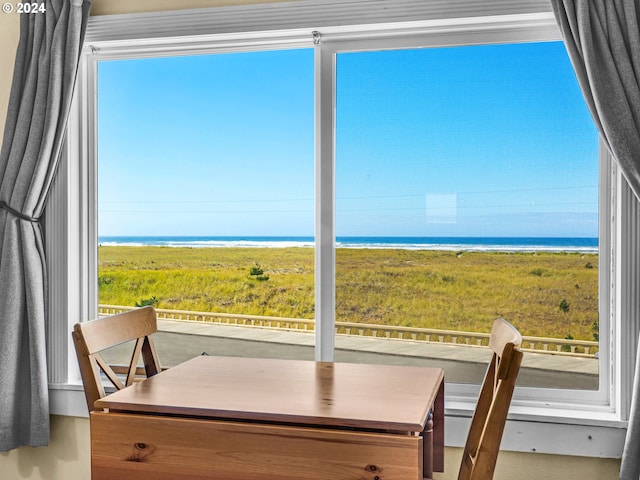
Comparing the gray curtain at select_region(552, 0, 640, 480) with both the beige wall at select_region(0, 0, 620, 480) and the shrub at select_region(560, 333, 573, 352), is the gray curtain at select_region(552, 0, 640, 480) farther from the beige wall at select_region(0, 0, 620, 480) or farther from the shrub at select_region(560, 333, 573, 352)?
the beige wall at select_region(0, 0, 620, 480)

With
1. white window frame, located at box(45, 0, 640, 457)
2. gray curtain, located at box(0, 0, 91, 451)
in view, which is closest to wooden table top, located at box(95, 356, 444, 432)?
white window frame, located at box(45, 0, 640, 457)

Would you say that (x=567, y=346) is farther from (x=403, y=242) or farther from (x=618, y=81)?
(x=618, y=81)

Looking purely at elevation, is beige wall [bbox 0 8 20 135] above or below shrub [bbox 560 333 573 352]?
above

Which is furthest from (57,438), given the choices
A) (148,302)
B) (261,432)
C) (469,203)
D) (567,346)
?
(567,346)

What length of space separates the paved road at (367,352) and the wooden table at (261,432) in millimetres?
611

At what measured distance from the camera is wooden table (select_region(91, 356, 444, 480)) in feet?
4.65

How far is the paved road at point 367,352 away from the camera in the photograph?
87.9 inches

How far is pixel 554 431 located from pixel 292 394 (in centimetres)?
101

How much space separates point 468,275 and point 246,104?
3.71 feet

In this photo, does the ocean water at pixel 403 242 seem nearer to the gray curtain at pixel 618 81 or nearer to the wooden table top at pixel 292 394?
the gray curtain at pixel 618 81

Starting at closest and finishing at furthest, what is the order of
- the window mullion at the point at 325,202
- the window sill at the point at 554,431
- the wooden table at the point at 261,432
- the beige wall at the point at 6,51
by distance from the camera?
the wooden table at the point at 261,432 < the window sill at the point at 554,431 < the window mullion at the point at 325,202 < the beige wall at the point at 6,51

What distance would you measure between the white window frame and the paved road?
0.05 m

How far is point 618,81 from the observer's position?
1.96 m

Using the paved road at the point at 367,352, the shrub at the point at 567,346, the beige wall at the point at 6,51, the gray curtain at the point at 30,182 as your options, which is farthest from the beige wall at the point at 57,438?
the shrub at the point at 567,346
